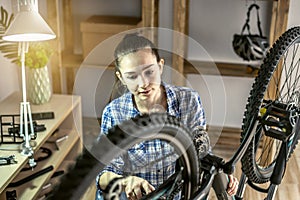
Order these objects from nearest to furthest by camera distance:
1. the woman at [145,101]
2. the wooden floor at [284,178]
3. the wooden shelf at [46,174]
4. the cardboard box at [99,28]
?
the woman at [145,101]
the wooden shelf at [46,174]
the wooden floor at [284,178]
the cardboard box at [99,28]

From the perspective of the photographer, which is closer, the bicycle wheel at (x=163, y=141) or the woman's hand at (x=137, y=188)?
the bicycle wheel at (x=163, y=141)

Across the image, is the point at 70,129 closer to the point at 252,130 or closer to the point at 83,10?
the point at 83,10

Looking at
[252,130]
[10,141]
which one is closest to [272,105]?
[252,130]

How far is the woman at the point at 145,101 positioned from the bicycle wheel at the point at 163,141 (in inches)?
5.1

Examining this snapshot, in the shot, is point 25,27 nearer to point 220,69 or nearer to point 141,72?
point 141,72

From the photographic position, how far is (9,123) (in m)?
2.52

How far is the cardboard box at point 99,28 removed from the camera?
2.96 meters

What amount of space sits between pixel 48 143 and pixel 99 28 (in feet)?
2.64

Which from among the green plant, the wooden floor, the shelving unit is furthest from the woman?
the green plant

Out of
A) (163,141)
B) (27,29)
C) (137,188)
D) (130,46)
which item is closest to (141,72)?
(130,46)

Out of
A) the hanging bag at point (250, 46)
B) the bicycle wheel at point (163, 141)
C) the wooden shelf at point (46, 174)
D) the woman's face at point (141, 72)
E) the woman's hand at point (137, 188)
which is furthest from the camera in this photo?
the hanging bag at point (250, 46)

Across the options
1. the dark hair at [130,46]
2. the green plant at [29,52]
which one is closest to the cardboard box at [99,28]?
the green plant at [29,52]

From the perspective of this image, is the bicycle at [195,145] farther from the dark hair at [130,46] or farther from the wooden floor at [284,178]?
the wooden floor at [284,178]

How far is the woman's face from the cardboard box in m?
1.71
